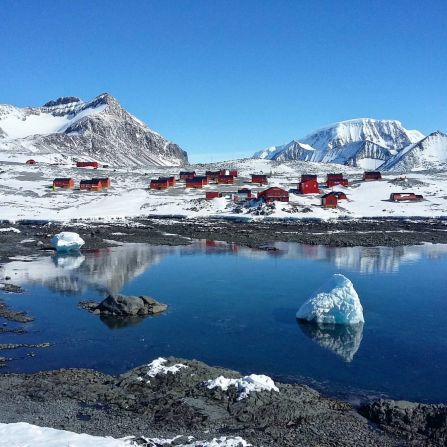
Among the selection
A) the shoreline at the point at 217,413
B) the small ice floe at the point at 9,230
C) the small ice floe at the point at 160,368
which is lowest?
the shoreline at the point at 217,413

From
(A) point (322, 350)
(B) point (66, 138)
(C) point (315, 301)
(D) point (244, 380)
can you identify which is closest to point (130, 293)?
(C) point (315, 301)

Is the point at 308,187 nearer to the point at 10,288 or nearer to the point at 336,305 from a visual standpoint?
the point at 10,288

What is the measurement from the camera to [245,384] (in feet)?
44.0

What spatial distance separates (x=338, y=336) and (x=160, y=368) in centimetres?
746

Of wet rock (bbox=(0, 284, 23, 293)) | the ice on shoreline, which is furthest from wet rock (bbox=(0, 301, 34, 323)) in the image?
the ice on shoreline

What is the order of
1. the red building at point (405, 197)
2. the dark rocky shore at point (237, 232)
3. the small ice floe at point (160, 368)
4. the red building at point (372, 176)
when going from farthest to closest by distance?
1. the red building at point (372, 176)
2. the red building at point (405, 197)
3. the dark rocky shore at point (237, 232)
4. the small ice floe at point (160, 368)

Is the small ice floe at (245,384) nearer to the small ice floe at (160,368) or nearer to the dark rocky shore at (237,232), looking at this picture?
the small ice floe at (160,368)

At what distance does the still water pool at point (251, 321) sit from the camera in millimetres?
15891

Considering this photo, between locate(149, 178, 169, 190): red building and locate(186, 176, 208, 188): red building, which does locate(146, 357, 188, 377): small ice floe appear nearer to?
locate(149, 178, 169, 190): red building

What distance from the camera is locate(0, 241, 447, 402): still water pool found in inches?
626

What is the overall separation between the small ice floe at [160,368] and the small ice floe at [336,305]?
7325 mm

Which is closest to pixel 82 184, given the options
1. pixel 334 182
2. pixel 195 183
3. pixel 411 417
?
pixel 195 183

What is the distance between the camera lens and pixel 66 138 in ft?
614

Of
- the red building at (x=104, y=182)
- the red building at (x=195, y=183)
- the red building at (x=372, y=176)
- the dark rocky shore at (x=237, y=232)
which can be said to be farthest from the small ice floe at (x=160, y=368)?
the red building at (x=372, y=176)
